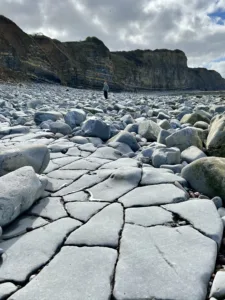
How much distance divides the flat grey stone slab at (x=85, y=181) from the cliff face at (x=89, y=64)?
21.3 m

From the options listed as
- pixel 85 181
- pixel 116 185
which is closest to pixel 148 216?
pixel 116 185

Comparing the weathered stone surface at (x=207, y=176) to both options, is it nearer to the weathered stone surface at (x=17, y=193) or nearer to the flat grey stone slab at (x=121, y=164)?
the flat grey stone slab at (x=121, y=164)

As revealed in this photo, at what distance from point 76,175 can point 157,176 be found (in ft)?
2.84

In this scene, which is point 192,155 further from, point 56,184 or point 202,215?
point 56,184

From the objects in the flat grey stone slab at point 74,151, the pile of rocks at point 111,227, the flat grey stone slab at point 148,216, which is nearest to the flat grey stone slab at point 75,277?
the pile of rocks at point 111,227

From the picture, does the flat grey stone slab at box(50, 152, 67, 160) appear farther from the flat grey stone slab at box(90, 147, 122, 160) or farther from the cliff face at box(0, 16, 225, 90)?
the cliff face at box(0, 16, 225, 90)

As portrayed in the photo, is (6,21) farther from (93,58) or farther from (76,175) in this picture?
(76,175)

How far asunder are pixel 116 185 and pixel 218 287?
53.0 inches

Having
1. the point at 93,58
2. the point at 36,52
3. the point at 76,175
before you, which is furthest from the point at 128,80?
the point at 76,175

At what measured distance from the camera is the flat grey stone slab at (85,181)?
259cm

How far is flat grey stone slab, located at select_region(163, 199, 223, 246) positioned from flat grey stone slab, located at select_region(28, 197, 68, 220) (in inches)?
32.0

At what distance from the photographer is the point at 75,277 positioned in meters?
1.46

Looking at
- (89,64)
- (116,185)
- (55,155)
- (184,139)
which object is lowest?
(55,155)

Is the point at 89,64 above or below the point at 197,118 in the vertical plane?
above
